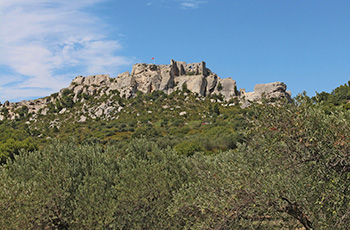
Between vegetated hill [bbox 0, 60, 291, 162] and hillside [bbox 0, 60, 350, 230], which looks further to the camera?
vegetated hill [bbox 0, 60, 291, 162]

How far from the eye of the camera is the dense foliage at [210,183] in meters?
10.2

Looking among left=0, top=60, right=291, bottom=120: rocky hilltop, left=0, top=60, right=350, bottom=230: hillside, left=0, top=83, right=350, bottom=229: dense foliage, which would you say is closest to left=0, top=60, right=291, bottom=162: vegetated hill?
left=0, top=60, right=291, bottom=120: rocky hilltop

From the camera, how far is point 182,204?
14.8 m

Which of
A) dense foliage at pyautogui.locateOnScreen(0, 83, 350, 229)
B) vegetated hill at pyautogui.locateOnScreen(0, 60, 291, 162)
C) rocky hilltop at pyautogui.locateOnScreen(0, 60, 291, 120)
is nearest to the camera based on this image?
dense foliage at pyautogui.locateOnScreen(0, 83, 350, 229)

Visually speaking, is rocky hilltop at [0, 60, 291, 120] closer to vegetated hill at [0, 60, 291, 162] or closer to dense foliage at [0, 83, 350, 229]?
vegetated hill at [0, 60, 291, 162]

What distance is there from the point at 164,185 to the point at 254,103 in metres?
8.19

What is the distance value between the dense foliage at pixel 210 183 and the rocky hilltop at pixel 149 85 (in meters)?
90.5

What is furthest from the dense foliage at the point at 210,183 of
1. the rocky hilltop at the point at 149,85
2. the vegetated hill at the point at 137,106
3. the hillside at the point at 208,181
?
the rocky hilltop at the point at 149,85

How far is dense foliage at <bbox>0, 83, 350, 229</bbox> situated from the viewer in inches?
403

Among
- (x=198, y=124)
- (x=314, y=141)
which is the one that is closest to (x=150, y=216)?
(x=314, y=141)

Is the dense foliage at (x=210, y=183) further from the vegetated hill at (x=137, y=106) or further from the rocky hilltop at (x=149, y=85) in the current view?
the rocky hilltop at (x=149, y=85)

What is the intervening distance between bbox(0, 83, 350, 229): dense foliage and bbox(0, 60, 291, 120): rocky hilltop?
297 ft

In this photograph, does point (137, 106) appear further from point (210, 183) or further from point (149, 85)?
point (210, 183)

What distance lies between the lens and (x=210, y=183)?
14.1 meters
